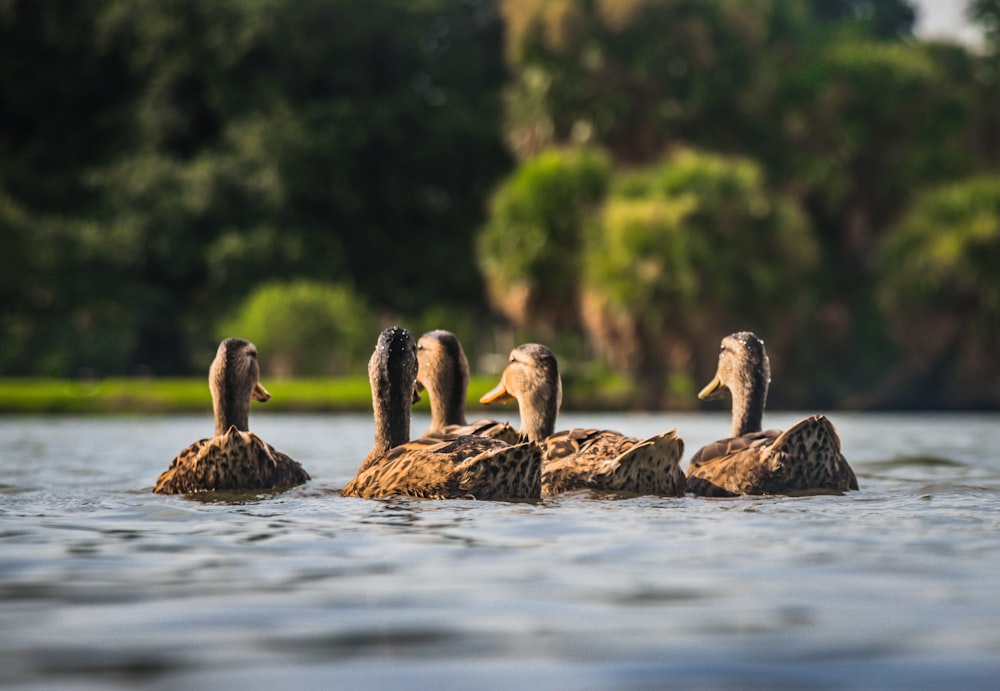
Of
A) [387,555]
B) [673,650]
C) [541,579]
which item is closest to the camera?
[673,650]

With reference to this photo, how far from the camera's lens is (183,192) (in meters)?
47.4

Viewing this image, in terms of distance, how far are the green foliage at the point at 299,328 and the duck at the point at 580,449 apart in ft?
90.9

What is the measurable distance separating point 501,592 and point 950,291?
30.9 m

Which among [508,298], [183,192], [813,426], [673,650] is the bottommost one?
[673,650]

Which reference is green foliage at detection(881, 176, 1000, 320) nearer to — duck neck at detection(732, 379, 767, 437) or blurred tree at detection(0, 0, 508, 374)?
blurred tree at detection(0, 0, 508, 374)

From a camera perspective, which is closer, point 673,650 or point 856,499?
point 673,650

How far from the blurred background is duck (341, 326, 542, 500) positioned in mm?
23163

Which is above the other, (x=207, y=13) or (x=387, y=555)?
(x=207, y=13)

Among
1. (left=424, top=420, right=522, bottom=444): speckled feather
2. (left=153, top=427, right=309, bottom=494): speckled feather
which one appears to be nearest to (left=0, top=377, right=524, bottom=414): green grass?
(left=424, top=420, right=522, bottom=444): speckled feather

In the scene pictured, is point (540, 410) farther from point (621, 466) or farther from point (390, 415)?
point (621, 466)

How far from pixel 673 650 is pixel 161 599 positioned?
7.33 ft

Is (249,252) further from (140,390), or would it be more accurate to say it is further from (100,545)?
(100,545)

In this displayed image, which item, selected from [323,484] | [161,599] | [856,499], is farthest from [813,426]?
[161,599]

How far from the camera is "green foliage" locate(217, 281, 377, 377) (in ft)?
134
